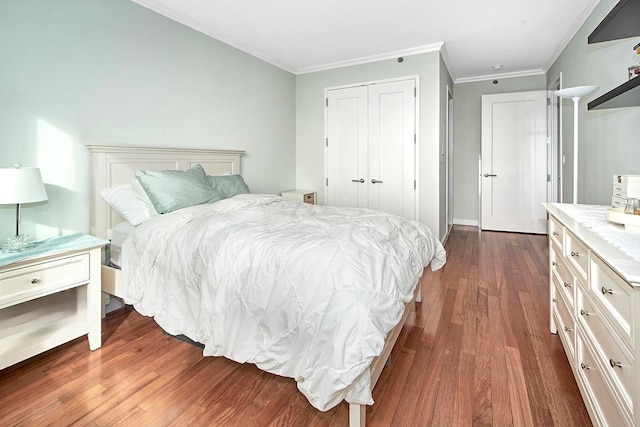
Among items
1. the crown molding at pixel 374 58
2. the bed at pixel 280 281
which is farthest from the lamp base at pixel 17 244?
the crown molding at pixel 374 58

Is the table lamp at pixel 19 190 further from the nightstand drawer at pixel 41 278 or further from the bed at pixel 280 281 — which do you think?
the bed at pixel 280 281

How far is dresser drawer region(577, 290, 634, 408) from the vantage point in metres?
1.01

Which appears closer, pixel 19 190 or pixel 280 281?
pixel 280 281

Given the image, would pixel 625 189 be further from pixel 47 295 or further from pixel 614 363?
pixel 47 295

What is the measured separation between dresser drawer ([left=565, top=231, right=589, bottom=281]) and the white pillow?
256cm

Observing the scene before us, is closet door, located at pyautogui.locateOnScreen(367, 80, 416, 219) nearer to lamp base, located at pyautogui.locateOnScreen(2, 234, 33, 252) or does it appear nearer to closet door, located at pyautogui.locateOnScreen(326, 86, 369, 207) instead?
closet door, located at pyautogui.locateOnScreen(326, 86, 369, 207)

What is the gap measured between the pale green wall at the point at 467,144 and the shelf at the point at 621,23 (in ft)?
13.7

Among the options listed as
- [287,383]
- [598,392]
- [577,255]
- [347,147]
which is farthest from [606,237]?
[347,147]

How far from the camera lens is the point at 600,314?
1260mm

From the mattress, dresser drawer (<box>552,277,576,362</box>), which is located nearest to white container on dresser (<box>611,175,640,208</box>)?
dresser drawer (<box>552,277,576,362</box>)

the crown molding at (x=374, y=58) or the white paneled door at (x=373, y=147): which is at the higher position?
the crown molding at (x=374, y=58)

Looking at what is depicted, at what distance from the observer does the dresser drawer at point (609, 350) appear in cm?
101

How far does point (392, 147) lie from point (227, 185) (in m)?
2.30

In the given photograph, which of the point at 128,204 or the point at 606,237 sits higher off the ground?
the point at 128,204
